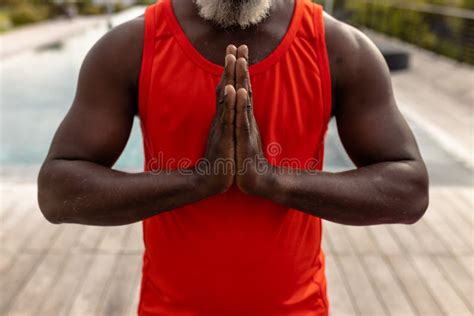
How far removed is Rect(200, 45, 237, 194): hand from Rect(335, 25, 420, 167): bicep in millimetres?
286

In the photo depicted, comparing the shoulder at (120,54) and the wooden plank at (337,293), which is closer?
the shoulder at (120,54)

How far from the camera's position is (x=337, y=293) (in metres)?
3.02

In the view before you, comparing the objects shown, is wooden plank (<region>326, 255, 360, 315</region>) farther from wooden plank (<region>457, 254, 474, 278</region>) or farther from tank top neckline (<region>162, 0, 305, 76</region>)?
tank top neckline (<region>162, 0, 305, 76</region>)

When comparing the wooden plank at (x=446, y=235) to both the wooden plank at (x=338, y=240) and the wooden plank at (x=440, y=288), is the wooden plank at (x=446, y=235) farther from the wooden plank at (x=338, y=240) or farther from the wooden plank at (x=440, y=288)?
the wooden plank at (x=338, y=240)

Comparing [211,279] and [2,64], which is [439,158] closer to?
[211,279]

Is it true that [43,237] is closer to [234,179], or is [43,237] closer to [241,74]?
[234,179]

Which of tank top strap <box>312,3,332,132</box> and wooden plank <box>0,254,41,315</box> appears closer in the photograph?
tank top strap <box>312,3,332,132</box>

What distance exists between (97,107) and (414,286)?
2636 millimetres

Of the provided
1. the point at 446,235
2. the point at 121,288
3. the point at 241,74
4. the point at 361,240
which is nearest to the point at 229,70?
the point at 241,74

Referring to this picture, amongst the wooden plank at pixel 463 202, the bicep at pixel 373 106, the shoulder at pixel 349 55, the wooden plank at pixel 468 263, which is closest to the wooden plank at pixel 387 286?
the wooden plank at pixel 468 263

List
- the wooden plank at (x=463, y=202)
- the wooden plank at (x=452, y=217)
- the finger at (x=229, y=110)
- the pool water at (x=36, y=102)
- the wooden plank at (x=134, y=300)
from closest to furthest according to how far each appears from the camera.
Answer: the finger at (x=229, y=110) → the wooden plank at (x=134, y=300) → the wooden plank at (x=452, y=217) → the wooden plank at (x=463, y=202) → the pool water at (x=36, y=102)

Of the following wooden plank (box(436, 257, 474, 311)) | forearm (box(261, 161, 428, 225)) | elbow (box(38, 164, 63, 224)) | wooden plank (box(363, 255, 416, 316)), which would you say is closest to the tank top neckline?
forearm (box(261, 161, 428, 225))

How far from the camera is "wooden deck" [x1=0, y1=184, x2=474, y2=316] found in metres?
2.91

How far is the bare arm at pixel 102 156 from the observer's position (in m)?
1.03
